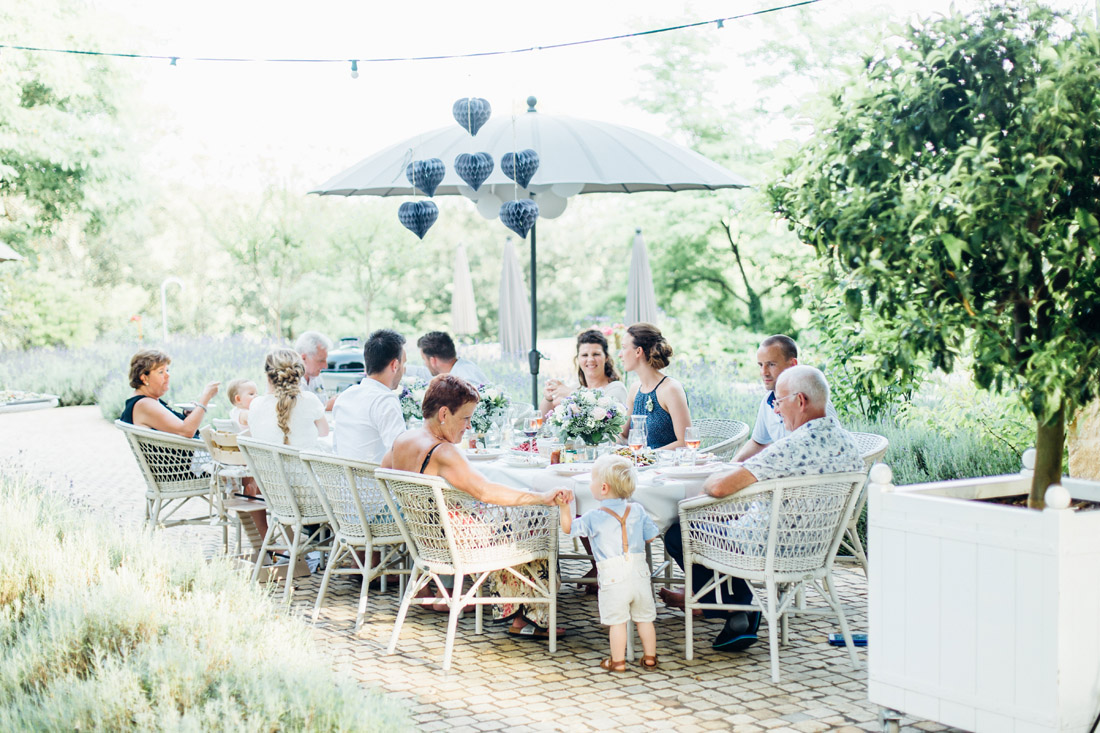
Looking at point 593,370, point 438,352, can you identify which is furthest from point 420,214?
point 593,370

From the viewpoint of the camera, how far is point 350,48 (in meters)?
24.2

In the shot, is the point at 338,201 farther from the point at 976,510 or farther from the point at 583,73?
the point at 976,510

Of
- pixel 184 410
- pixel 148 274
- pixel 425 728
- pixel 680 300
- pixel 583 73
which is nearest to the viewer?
pixel 425 728

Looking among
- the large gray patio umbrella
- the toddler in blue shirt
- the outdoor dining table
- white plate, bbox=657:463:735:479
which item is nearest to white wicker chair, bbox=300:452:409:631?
the outdoor dining table

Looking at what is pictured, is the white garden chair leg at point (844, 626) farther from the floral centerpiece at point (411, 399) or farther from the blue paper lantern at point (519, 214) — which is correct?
the blue paper lantern at point (519, 214)

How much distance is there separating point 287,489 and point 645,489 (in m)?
1.97

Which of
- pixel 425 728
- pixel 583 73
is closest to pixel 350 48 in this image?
pixel 583 73

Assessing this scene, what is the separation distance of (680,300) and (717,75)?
485cm

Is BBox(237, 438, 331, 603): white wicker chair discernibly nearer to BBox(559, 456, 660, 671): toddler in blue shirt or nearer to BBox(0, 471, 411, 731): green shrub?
BBox(0, 471, 411, 731): green shrub

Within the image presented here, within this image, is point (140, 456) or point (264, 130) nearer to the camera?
point (140, 456)

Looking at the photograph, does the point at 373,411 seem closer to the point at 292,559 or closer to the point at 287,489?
the point at 287,489

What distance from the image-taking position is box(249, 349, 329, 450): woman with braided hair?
5789mm

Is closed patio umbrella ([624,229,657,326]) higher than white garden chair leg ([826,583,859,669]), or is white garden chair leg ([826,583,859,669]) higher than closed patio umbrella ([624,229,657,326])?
closed patio umbrella ([624,229,657,326])

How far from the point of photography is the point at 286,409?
5.80 m
